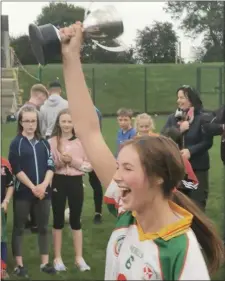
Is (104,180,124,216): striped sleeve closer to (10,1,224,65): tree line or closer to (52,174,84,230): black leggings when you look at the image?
(52,174,84,230): black leggings

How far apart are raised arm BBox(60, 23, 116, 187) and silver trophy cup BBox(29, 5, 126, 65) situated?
0.11ft

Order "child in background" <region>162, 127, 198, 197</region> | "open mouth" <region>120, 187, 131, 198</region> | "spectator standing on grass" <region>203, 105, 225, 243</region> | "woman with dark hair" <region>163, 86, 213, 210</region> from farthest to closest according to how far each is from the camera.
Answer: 1. "woman with dark hair" <region>163, 86, 213, 210</region>
2. "spectator standing on grass" <region>203, 105, 225, 243</region>
3. "child in background" <region>162, 127, 198, 197</region>
4. "open mouth" <region>120, 187, 131, 198</region>

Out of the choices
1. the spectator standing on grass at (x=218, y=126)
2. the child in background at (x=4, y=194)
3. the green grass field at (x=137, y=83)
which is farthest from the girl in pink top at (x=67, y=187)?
the green grass field at (x=137, y=83)

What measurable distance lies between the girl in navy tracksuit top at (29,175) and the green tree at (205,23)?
1756 centimetres

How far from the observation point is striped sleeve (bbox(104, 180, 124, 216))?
2.02m

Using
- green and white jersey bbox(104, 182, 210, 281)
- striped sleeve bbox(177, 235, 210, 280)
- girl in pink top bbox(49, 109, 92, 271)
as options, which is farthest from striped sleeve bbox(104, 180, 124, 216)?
girl in pink top bbox(49, 109, 92, 271)

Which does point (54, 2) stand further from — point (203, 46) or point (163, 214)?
point (203, 46)

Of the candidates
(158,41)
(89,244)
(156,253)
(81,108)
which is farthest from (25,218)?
(158,41)

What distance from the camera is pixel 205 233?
1895 mm

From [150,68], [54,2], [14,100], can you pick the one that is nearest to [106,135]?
[14,100]

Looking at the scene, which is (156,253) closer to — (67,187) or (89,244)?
(67,187)

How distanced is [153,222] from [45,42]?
0.76 m

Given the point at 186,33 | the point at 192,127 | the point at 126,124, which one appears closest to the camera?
the point at 192,127

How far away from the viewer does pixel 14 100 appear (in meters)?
21.4
